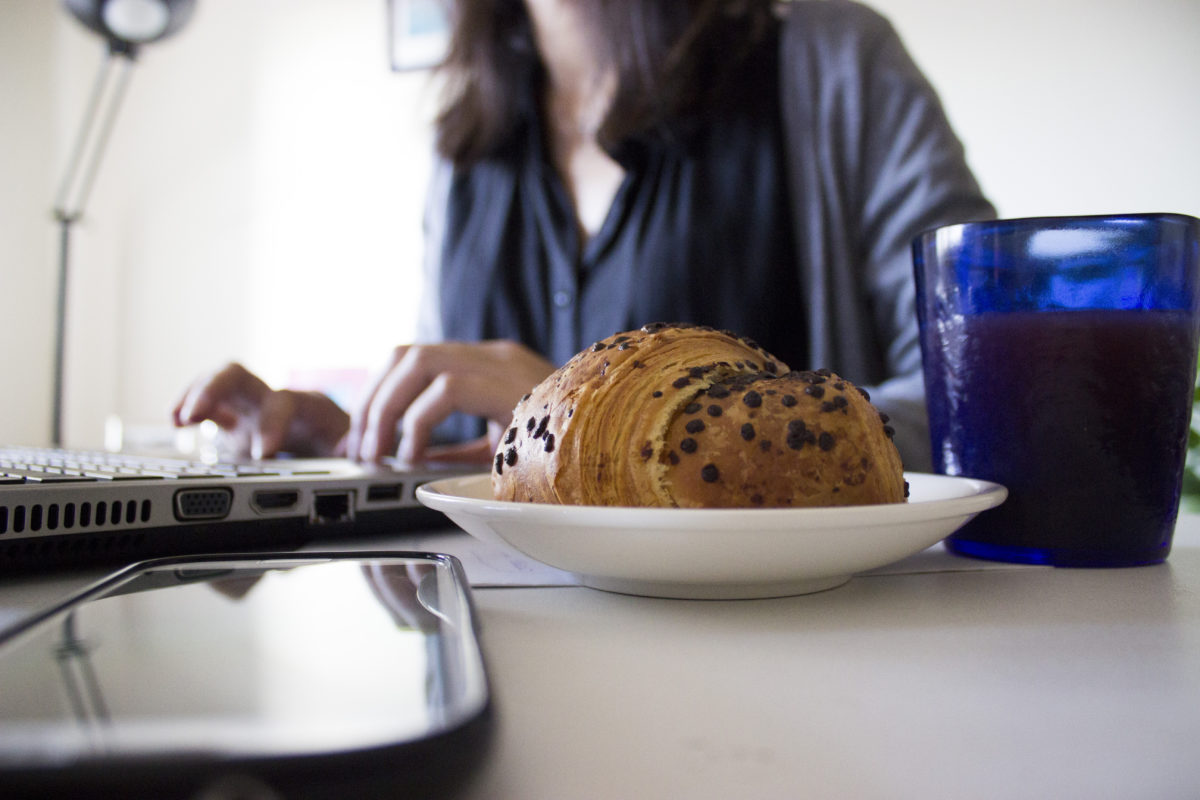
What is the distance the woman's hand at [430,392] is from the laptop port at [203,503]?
281 millimetres

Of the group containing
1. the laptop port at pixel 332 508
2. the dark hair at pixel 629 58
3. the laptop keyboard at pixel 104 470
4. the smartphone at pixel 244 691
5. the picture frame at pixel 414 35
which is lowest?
the smartphone at pixel 244 691

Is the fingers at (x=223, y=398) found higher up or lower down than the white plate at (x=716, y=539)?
higher up

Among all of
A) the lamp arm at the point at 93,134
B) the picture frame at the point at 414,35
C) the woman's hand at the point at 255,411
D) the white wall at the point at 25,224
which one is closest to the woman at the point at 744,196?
the woman's hand at the point at 255,411

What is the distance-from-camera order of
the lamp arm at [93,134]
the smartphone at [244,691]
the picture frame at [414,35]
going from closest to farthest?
the smartphone at [244,691] < the lamp arm at [93,134] < the picture frame at [414,35]

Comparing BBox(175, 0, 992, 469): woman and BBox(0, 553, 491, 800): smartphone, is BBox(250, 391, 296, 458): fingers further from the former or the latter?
BBox(0, 553, 491, 800): smartphone

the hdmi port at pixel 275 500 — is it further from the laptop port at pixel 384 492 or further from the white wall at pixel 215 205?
the white wall at pixel 215 205

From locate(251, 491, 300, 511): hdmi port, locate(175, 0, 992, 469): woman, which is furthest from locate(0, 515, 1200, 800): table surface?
locate(175, 0, 992, 469): woman

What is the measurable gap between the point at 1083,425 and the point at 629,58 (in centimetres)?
103

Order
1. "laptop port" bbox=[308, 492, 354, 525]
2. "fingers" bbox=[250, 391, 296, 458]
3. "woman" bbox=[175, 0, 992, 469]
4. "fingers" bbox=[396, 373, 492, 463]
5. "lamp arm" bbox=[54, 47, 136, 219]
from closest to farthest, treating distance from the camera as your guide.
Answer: "laptop port" bbox=[308, 492, 354, 525]
"fingers" bbox=[396, 373, 492, 463]
"fingers" bbox=[250, 391, 296, 458]
"woman" bbox=[175, 0, 992, 469]
"lamp arm" bbox=[54, 47, 136, 219]

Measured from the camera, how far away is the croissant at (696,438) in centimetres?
32

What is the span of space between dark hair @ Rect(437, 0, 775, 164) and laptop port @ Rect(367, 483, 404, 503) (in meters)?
0.81

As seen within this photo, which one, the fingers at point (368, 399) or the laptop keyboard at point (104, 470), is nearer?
the laptop keyboard at point (104, 470)

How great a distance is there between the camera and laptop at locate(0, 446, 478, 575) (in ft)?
1.29

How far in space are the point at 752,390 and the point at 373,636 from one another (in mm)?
184
